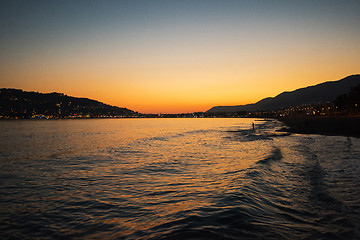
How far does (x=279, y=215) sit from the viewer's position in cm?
712

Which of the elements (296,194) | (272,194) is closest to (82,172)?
(272,194)

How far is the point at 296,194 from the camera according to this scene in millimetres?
9195

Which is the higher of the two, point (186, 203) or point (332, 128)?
point (186, 203)

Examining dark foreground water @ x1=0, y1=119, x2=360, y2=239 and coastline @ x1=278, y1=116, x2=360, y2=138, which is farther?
coastline @ x1=278, y1=116, x2=360, y2=138

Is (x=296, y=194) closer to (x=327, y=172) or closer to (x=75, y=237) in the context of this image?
(x=327, y=172)

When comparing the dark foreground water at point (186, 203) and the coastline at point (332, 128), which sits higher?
the dark foreground water at point (186, 203)

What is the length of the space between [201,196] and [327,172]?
8.88 metres

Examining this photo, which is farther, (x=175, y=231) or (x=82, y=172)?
(x=82, y=172)

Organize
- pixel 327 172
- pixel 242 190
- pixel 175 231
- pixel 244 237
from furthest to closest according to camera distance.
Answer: pixel 327 172 < pixel 242 190 < pixel 175 231 < pixel 244 237

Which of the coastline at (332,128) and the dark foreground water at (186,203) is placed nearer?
the dark foreground water at (186,203)

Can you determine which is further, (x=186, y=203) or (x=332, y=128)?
(x=332, y=128)

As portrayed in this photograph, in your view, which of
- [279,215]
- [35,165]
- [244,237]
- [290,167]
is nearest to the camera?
[244,237]

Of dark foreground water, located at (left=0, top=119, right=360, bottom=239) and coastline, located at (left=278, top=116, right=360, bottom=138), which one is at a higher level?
dark foreground water, located at (left=0, top=119, right=360, bottom=239)

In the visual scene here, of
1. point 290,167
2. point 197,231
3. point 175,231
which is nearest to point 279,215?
point 197,231
